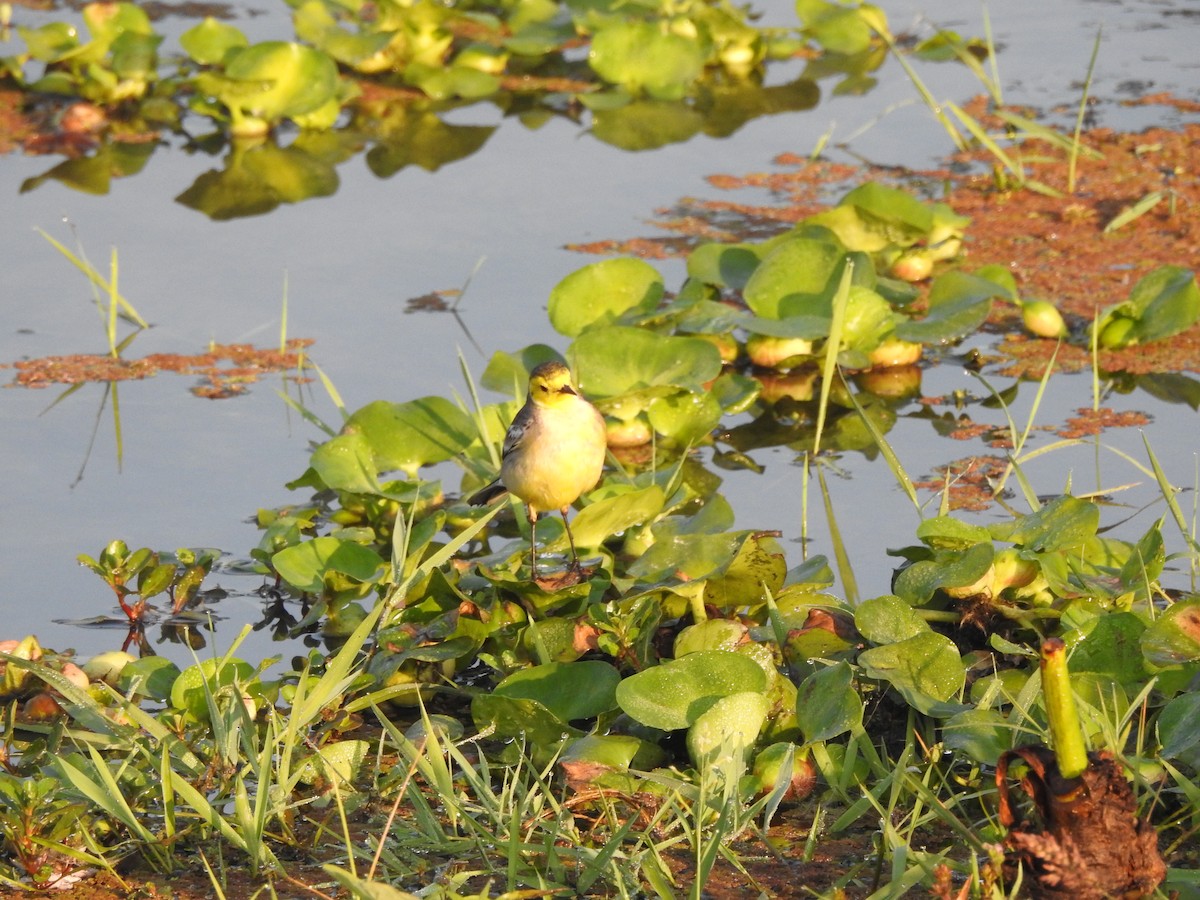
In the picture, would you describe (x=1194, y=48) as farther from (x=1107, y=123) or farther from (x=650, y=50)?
(x=650, y=50)

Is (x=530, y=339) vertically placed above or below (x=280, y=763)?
below

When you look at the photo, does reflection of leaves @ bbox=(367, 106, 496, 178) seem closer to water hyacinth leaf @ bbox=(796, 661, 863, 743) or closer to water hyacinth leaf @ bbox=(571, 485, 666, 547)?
water hyacinth leaf @ bbox=(571, 485, 666, 547)

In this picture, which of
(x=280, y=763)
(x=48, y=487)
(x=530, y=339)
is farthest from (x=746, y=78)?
(x=280, y=763)

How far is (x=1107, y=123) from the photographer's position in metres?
7.04

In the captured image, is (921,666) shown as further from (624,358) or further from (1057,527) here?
(624,358)

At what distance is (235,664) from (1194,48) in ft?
22.7

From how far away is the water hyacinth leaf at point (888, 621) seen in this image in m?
2.90

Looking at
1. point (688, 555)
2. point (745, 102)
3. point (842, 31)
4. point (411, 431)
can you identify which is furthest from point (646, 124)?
point (688, 555)

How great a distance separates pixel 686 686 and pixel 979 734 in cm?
55

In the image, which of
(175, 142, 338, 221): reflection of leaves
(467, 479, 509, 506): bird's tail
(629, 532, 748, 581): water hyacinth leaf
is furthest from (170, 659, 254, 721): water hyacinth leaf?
(175, 142, 338, 221): reflection of leaves

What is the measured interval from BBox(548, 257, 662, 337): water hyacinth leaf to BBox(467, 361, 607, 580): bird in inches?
43.9

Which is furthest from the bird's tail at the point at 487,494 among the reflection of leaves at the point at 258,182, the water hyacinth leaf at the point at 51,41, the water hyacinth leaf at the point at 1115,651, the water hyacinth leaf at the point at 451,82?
the water hyacinth leaf at the point at 51,41

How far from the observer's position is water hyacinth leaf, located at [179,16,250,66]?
7398mm

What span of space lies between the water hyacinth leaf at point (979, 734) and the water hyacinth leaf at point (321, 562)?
1.52 metres
